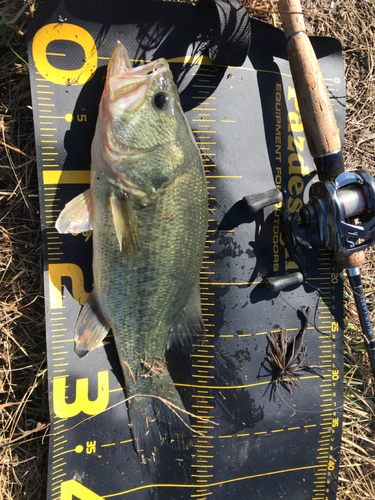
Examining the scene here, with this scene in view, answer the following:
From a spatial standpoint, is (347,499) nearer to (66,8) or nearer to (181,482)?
(181,482)

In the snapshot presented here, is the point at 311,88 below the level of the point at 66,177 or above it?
above

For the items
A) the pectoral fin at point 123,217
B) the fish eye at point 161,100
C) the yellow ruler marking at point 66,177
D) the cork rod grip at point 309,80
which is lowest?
the pectoral fin at point 123,217

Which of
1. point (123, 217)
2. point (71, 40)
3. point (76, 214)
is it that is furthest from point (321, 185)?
point (71, 40)

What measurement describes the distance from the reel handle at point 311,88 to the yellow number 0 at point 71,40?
1423mm

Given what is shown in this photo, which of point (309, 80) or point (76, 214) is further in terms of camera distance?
point (309, 80)

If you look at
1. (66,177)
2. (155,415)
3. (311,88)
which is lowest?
(155,415)

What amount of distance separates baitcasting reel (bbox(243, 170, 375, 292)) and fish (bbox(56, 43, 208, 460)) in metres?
0.67

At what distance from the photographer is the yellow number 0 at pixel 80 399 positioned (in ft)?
7.14

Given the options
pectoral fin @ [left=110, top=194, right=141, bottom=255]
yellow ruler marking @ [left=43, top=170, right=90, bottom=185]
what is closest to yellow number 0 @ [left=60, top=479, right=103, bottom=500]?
pectoral fin @ [left=110, top=194, right=141, bottom=255]

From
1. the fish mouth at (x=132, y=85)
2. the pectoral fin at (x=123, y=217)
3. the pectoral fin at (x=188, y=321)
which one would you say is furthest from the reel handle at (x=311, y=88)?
the pectoral fin at (x=123, y=217)

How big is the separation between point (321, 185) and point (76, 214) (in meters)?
1.72

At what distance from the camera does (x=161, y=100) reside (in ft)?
5.93

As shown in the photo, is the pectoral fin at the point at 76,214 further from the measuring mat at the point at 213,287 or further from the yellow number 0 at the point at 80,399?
the yellow number 0 at the point at 80,399

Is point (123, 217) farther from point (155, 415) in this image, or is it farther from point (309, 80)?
point (309, 80)
